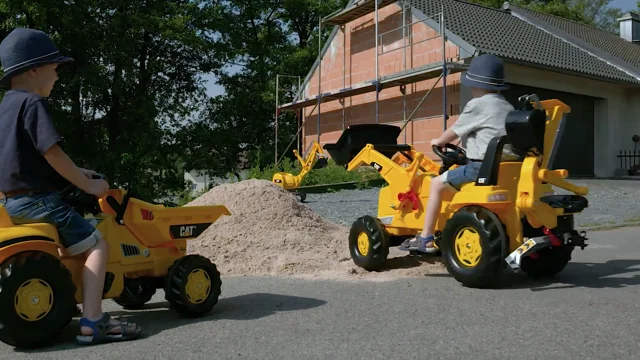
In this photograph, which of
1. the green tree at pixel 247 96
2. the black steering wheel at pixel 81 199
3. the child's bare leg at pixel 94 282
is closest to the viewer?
the child's bare leg at pixel 94 282

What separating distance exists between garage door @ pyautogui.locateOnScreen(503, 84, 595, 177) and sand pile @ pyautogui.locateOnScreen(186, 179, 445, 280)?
51.8 feet

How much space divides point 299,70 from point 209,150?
6.61m

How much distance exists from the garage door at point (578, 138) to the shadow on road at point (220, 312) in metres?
19.7

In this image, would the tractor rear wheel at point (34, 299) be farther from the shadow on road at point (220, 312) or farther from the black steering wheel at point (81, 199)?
the black steering wheel at point (81, 199)

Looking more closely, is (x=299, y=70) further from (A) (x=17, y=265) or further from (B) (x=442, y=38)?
(A) (x=17, y=265)

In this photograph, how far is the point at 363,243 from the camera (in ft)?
21.3

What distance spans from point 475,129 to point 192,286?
9.49 ft

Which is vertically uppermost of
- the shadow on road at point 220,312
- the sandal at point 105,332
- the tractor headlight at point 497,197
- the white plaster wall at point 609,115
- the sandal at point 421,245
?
the white plaster wall at point 609,115

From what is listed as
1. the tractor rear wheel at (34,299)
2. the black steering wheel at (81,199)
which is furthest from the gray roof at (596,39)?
the tractor rear wheel at (34,299)

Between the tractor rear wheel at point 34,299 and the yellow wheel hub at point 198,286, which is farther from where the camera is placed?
the yellow wheel hub at point 198,286

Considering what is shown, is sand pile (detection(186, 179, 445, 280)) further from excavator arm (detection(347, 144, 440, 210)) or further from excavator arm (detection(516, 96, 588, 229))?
excavator arm (detection(516, 96, 588, 229))

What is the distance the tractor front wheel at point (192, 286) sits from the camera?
426cm

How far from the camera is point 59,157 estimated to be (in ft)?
12.0

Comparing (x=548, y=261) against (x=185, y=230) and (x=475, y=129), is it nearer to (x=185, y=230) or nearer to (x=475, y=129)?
(x=475, y=129)
